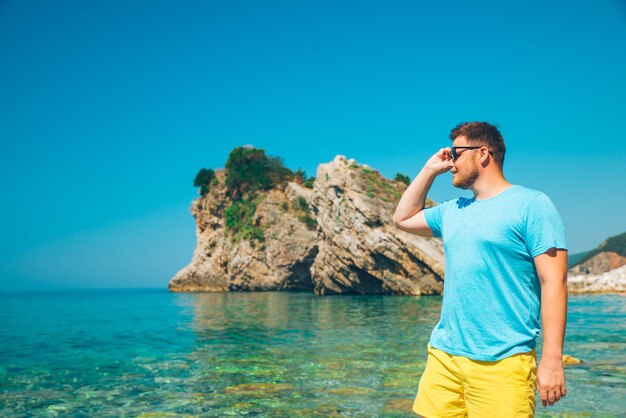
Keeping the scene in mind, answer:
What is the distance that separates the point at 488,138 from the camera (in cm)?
296

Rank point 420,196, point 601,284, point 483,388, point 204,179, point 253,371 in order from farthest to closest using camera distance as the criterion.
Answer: point 204,179, point 601,284, point 253,371, point 420,196, point 483,388

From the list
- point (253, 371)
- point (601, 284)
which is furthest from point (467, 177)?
point (601, 284)

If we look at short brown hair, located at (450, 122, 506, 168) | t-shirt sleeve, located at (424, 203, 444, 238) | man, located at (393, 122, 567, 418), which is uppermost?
short brown hair, located at (450, 122, 506, 168)

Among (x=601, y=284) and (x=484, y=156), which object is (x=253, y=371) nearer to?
(x=484, y=156)

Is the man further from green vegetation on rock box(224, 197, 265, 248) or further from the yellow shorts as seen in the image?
green vegetation on rock box(224, 197, 265, 248)

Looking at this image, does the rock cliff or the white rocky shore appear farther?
the rock cliff

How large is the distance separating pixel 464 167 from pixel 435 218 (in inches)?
17.3

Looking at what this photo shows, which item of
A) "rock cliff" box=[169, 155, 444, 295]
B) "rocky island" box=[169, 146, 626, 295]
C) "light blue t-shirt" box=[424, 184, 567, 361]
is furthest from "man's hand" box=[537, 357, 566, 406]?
"rocky island" box=[169, 146, 626, 295]

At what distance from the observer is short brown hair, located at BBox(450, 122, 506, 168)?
2959 mm

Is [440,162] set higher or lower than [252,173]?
lower

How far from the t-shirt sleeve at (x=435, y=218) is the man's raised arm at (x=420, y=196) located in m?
0.04

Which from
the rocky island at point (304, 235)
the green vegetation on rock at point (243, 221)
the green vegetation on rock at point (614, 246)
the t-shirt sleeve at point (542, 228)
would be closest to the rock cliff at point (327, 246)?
the rocky island at point (304, 235)

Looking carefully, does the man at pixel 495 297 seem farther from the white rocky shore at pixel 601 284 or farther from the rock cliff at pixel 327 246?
the white rocky shore at pixel 601 284

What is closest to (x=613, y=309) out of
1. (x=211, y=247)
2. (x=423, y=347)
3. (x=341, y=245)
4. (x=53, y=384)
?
(x=423, y=347)
